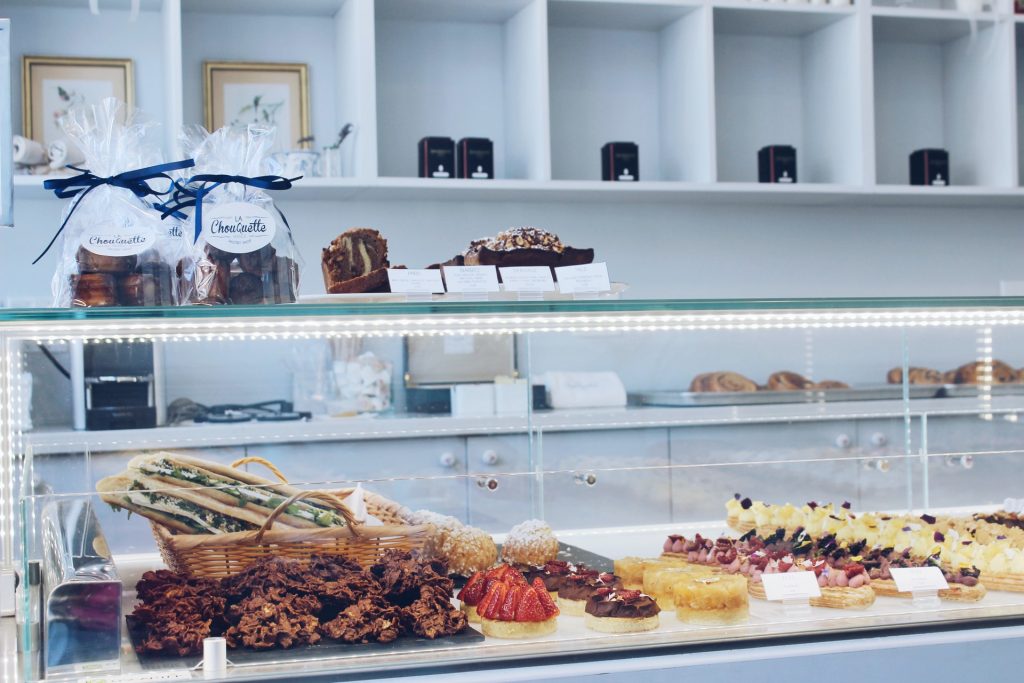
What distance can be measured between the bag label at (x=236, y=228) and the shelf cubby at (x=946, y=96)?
3.10 m

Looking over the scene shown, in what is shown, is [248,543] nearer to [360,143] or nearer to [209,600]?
[209,600]

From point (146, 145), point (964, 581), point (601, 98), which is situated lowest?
point (964, 581)

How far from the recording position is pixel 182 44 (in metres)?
3.62

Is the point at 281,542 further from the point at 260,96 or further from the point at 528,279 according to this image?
the point at 260,96

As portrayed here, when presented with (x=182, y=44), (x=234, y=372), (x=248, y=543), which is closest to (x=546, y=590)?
(x=248, y=543)

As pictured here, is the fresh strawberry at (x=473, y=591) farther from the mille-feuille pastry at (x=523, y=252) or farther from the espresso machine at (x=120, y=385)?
the espresso machine at (x=120, y=385)

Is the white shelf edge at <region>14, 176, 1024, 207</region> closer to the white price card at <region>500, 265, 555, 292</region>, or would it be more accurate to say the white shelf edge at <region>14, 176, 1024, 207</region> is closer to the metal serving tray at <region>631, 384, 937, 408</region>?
the metal serving tray at <region>631, 384, 937, 408</region>

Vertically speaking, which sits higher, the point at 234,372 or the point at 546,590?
the point at 234,372

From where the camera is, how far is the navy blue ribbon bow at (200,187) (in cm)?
144

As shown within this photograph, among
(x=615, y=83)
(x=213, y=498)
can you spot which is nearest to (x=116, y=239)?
(x=213, y=498)

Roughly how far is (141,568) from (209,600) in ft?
0.84

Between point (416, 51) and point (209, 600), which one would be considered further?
point (416, 51)

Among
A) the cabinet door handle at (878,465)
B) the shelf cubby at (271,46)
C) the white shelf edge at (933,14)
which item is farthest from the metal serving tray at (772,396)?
Answer: the cabinet door handle at (878,465)

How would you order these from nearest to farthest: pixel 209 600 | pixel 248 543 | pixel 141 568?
pixel 209 600 → pixel 248 543 → pixel 141 568
